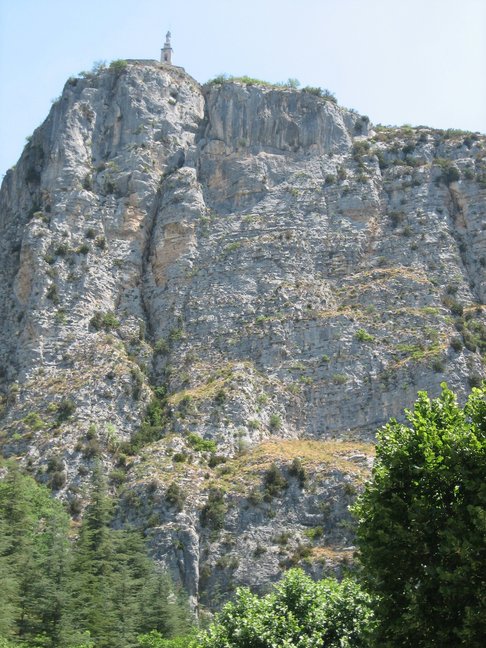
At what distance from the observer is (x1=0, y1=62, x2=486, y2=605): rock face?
4934 cm

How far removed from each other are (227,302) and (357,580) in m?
42.0

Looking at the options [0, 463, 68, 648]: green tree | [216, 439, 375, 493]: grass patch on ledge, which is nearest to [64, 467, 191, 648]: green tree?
[0, 463, 68, 648]: green tree

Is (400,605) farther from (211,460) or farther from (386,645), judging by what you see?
(211,460)

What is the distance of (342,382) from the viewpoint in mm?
56781

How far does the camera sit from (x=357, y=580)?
70.9 feet

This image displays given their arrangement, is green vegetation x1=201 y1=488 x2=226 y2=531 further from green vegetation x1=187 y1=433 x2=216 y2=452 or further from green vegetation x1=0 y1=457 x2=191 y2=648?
green vegetation x1=0 y1=457 x2=191 y2=648

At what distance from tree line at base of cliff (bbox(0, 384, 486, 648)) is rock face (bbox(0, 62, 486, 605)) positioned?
7.94 metres

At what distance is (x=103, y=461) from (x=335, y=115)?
1474 inches

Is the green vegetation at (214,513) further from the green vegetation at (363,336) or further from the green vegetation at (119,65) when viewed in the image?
the green vegetation at (119,65)

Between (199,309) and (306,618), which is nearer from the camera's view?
(306,618)

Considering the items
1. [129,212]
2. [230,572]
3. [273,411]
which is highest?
[129,212]

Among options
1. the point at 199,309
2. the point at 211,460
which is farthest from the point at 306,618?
the point at 199,309

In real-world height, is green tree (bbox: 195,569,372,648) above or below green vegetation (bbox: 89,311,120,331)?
below

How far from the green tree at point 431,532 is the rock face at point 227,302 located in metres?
26.3
